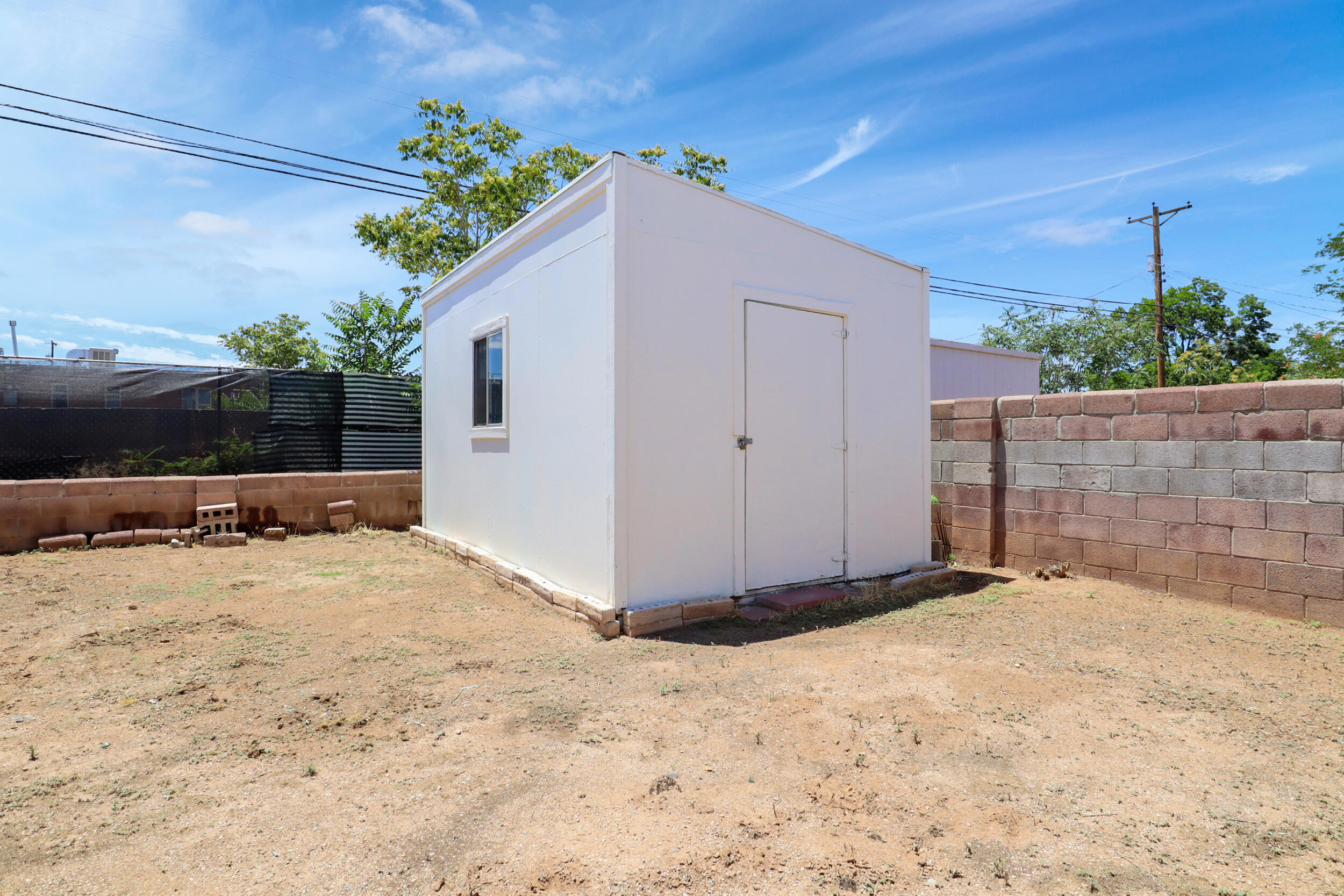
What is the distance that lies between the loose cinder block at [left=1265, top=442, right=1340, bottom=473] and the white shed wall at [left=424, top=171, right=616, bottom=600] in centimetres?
459

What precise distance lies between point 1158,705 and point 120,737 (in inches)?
188

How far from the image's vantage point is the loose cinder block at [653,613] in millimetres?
4422

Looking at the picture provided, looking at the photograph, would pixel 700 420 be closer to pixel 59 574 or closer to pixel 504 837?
pixel 504 837

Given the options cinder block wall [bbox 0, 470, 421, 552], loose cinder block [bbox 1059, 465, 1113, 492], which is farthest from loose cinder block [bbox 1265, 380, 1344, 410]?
cinder block wall [bbox 0, 470, 421, 552]

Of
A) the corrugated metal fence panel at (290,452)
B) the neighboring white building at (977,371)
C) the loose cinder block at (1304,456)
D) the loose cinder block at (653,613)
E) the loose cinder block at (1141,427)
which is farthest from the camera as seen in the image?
the neighboring white building at (977,371)

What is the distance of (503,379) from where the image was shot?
6.27m

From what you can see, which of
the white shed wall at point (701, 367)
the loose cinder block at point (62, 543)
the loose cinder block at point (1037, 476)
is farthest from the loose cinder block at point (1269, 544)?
the loose cinder block at point (62, 543)

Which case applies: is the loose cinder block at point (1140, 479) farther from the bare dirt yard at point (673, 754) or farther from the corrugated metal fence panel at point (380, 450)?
the corrugated metal fence panel at point (380, 450)

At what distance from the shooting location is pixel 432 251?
595 inches

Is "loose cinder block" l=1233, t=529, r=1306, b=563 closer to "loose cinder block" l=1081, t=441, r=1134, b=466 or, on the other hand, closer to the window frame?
"loose cinder block" l=1081, t=441, r=1134, b=466

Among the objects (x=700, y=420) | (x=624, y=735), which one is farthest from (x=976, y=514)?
(x=624, y=735)

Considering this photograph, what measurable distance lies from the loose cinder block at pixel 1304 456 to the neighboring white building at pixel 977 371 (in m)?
5.20

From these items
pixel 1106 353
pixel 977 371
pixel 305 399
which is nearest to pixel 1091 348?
pixel 1106 353

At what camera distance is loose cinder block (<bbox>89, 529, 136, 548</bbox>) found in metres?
7.53
